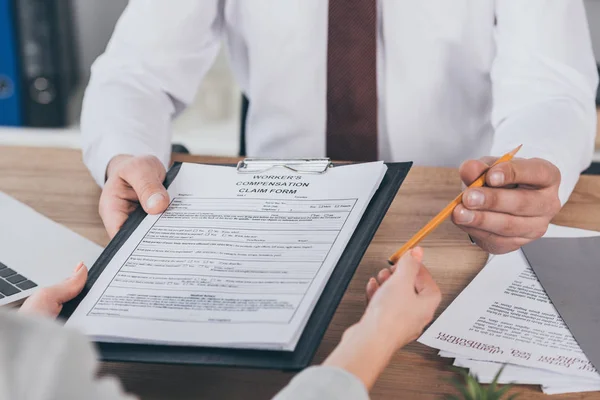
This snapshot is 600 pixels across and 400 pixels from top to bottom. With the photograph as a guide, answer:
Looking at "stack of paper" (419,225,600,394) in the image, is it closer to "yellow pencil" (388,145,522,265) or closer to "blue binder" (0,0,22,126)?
"yellow pencil" (388,145,522,265)

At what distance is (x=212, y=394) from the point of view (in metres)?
0.65

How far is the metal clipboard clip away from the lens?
2.79 feet

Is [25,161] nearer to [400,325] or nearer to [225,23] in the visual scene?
[225,23]

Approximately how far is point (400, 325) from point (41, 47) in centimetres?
172

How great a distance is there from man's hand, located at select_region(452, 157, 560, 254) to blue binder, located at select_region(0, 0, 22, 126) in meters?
1.57

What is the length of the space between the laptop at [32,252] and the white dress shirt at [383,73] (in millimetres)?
130

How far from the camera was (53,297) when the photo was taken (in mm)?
689

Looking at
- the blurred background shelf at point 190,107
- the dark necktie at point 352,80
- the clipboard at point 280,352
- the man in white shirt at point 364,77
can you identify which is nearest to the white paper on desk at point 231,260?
the clipboard at point 280,352

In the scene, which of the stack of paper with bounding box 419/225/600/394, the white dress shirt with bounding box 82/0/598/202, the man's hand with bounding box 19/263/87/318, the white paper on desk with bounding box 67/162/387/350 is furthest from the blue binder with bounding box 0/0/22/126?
the stack of paper with bounding box 419/225/600/394

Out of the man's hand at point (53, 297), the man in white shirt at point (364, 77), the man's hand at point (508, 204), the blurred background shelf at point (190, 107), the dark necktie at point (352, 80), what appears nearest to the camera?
the man's hand at point (53, 297)

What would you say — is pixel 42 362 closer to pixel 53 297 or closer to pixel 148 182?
pixel 53 297

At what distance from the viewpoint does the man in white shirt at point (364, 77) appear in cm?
110

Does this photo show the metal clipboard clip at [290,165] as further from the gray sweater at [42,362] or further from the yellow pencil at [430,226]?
the gray sweater at [42,362]

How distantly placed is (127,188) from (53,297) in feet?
0.82
